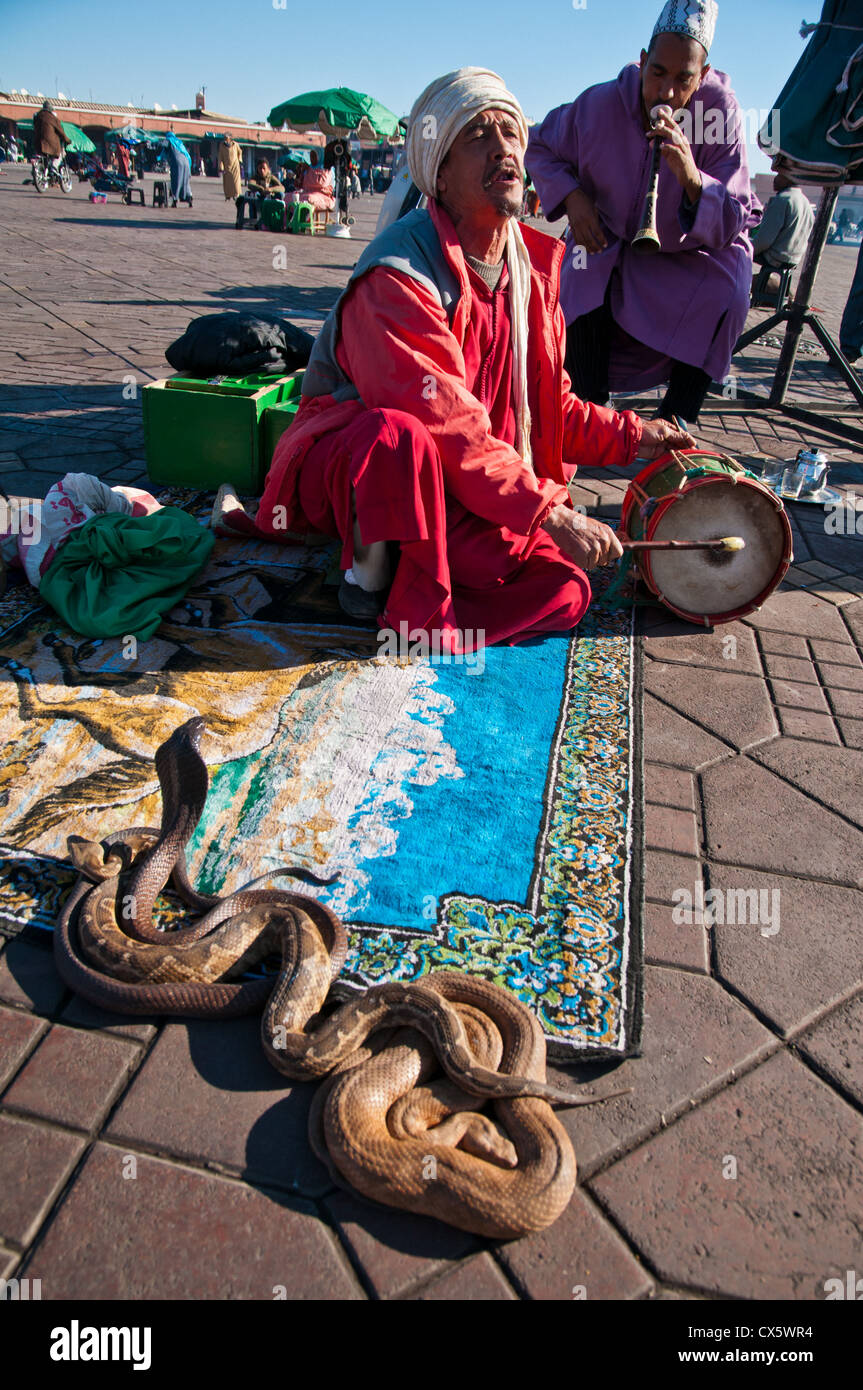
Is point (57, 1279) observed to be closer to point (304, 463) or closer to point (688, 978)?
point (688, 978)

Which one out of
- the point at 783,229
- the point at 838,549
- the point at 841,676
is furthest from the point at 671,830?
the point at 783,229

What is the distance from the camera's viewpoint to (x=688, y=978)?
191cm

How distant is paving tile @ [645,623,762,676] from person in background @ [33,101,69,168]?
73.7ft

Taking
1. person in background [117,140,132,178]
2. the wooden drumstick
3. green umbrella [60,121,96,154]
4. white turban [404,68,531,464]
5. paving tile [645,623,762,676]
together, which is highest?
green umbrella [60,121,96,154]

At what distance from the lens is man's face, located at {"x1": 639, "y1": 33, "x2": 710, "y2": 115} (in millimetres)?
3770

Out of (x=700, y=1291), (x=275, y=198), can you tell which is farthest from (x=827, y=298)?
(x=700, y=1291)

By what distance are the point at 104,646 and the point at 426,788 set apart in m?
1.29

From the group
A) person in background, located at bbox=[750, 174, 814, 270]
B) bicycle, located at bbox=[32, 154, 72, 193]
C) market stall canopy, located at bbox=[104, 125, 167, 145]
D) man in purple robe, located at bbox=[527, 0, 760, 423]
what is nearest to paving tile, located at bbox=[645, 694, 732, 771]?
man in purple robe, located at bbox=[527, 0, 760, 423]

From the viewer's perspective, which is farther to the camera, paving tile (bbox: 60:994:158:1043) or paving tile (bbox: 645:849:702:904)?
paving tile (bbox: 645:849:702:904)

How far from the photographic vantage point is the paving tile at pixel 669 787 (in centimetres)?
246

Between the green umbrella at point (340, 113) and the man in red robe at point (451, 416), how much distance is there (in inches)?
723

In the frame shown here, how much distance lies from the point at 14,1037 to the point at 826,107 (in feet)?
21.3

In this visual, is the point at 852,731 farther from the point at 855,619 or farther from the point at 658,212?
the point at 658,212

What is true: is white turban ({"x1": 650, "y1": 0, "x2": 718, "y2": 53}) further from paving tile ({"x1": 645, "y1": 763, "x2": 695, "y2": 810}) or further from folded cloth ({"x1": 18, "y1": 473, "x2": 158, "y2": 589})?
paving tile ({"x1": 645, "y1": 763, "x2": 695, "y2": 810})
